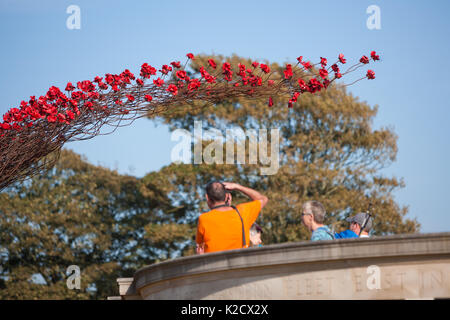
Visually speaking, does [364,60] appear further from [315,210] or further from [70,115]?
[70,115]

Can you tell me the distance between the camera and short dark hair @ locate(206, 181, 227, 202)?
8.28m

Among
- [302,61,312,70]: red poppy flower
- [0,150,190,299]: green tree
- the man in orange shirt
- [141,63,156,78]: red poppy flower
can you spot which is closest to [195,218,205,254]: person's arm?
the man in orange shirt

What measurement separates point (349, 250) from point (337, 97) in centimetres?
2358

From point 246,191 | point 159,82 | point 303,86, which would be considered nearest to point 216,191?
point 246,191

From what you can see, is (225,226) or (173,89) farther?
(225,226)

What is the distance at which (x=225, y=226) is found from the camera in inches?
322

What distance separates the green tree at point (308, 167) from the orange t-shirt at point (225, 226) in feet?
59.8

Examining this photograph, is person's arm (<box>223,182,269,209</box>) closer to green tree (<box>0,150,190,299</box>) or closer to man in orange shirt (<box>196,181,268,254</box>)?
man in orange shirt (<box>196,181,268,254</box>)

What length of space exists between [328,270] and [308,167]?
69.1 ft

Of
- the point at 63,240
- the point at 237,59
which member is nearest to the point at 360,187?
the point at 237,59

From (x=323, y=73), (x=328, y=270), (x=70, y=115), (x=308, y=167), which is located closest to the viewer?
(x=328, y=270)

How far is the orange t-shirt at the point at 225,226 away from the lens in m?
8.18

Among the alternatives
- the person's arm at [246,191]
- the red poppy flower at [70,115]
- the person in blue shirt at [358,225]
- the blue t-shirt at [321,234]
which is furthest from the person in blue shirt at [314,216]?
the red poppy flower at [70,115]
